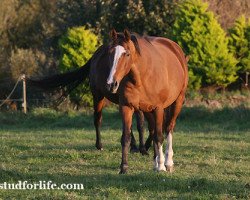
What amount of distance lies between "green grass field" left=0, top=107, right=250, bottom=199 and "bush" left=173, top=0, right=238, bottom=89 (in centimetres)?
542

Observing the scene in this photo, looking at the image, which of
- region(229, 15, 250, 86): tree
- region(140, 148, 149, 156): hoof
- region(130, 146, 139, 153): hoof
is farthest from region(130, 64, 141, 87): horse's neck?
region(229, 15, 250, 86): tree

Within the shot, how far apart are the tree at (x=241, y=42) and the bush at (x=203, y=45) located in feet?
1.88

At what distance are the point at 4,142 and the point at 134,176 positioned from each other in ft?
19.3

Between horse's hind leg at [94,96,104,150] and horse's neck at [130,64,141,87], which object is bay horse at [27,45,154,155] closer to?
horse's hind leg at [94,96,104,150]

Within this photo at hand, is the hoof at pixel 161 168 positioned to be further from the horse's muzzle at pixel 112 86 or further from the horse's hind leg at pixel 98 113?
the horse's hind leg at pixel 98 113

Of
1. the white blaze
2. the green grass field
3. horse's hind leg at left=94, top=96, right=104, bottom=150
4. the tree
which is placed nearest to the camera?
the green grass field

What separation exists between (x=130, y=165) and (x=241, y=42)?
15853 millimetres

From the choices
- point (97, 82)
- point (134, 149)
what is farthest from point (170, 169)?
point (97, 82)

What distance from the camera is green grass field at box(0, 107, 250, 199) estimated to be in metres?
7.98

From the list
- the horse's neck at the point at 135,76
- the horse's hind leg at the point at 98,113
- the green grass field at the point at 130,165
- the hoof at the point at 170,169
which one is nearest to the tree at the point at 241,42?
the green grass field at the point at 130,165

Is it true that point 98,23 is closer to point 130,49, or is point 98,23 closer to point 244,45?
point 244,45

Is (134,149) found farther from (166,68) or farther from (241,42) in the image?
(241,42)

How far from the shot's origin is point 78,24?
27.6 m

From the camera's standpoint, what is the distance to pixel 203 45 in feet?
79.8
